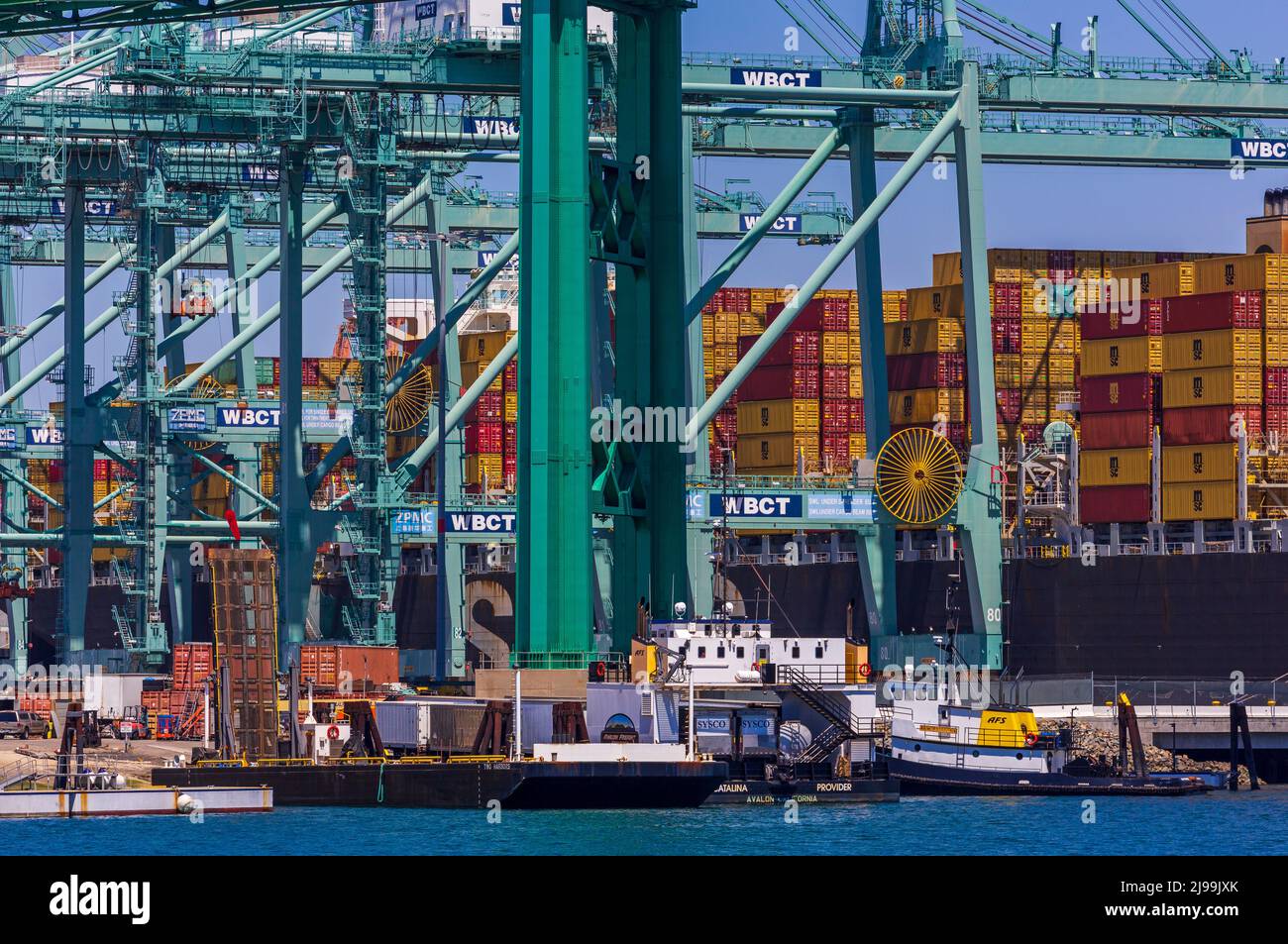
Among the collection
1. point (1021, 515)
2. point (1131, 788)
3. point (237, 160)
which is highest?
point (237, 160)

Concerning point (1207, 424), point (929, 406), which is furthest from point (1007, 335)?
point (1207, 424)

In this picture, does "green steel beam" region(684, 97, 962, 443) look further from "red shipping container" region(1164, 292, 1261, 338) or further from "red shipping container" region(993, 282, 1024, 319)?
"red shipping container" region(993, 282, 1024, 319)

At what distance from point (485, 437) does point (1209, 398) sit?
34.4m

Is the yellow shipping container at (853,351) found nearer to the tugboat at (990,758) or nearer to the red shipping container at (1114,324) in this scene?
the red shipping container at (1114,324)

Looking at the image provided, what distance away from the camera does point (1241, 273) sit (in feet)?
247

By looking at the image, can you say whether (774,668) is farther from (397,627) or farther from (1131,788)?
(397,627)

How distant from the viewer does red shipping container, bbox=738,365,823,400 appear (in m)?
88.2

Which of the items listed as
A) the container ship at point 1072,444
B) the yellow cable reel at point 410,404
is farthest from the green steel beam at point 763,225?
the yellow cable reel at point 410,404

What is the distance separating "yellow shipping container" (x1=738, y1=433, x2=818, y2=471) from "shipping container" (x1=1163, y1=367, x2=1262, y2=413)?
15.5 metres

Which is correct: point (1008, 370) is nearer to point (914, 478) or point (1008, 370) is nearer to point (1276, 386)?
point (1276, 386)

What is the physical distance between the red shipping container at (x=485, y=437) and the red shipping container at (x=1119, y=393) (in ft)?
95.6
